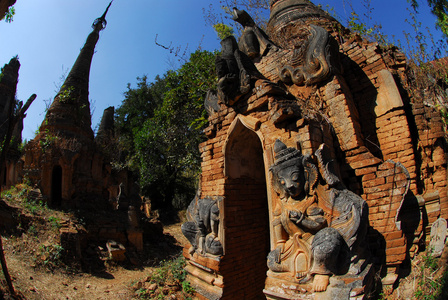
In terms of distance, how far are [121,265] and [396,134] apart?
32.3 ft

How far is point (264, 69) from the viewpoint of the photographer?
7.18 meters

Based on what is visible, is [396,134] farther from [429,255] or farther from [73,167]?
[73,167]

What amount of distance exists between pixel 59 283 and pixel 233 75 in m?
6.92

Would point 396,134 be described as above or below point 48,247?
above

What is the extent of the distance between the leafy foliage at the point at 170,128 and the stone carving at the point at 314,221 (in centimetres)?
617

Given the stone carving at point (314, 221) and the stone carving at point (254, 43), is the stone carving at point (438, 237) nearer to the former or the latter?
the stone carving at point (314, 221)

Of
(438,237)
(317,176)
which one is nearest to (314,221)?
(317,176)

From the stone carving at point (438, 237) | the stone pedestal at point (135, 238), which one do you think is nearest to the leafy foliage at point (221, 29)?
the stone pedestal at point (135, 238)

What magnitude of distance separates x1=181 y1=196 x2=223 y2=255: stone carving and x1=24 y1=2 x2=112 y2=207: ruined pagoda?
29.8ft

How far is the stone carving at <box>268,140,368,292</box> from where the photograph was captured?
328 cm

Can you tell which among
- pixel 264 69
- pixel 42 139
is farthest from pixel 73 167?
pixel 264 69

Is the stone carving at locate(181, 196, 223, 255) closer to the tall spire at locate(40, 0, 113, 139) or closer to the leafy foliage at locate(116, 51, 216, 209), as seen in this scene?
the leafy foliage at locate(116, 51, 216, 209)

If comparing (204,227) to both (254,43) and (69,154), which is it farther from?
(69,154)

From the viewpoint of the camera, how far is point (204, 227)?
529 centimetres
